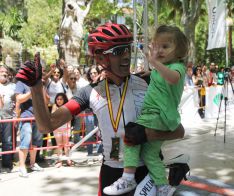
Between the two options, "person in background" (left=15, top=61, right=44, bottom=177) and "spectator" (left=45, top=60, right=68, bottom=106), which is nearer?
"person in background" (left=15, top=61, right=44, bottom=177)

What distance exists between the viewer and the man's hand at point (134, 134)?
2.03m

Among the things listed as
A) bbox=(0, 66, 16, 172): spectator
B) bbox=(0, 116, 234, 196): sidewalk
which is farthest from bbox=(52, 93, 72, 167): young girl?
bbox=(0, 66, 16, 172): spectator

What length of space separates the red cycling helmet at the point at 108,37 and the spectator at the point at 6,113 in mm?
4977

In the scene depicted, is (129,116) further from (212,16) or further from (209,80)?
(209,80)

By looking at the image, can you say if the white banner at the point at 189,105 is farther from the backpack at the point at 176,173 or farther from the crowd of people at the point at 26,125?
the backpack at the point at 176,173

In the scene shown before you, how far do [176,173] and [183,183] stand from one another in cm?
266

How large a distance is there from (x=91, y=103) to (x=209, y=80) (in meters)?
13.3

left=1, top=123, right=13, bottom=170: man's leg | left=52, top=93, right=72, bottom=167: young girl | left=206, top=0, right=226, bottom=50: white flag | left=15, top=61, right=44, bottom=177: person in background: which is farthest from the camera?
left=206, top=0, right=226, bottom=50: white flag

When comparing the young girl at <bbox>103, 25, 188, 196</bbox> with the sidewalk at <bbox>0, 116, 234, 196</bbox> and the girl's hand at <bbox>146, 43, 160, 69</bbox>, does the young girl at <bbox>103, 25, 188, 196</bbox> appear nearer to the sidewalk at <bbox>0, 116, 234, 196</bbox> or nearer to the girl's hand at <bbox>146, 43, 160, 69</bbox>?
the girl's hand at <bbox>146, 43, 160, 69</bbox>

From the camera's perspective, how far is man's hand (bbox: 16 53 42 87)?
6.18 ft

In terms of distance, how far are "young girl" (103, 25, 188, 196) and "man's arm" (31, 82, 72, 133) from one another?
42 cm

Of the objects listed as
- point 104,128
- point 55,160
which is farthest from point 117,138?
point 55,160

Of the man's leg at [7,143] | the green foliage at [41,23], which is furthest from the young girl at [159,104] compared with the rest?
the green foliage at [41,23]

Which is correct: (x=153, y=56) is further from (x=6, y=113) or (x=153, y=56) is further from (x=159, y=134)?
(x=6, y=113)
